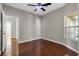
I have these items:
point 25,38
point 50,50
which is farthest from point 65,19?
point 25,38

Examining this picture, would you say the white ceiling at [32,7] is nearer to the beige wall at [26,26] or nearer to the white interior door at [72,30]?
the beige wall at [26,26]

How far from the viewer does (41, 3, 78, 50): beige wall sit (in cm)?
171

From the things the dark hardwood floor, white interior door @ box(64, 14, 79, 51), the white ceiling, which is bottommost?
the dark hardwood floor

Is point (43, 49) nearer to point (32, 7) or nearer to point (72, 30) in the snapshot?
point (72, 30)

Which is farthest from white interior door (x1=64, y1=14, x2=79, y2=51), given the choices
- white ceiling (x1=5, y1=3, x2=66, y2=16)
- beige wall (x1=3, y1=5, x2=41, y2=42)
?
beige wall (x1=3, y1=5, x2=41, y2=42)

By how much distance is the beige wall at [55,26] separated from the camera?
5.62 ft

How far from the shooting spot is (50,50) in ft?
5.75

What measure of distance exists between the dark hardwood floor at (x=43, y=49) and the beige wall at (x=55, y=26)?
0.09m

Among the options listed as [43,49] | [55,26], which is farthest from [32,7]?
[43,49]

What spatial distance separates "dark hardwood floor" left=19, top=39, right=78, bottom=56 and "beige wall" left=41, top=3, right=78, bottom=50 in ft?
0.29

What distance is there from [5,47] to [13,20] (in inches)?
16.2

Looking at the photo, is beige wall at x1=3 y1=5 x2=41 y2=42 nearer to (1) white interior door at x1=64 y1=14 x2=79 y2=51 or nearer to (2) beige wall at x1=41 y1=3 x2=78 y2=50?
(2) beige wall at x1=41 y1=3 x2=78 y2=50

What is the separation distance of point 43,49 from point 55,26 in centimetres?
39

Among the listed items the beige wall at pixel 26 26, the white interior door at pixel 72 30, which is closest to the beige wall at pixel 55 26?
the white interior door at pixel 72 30
